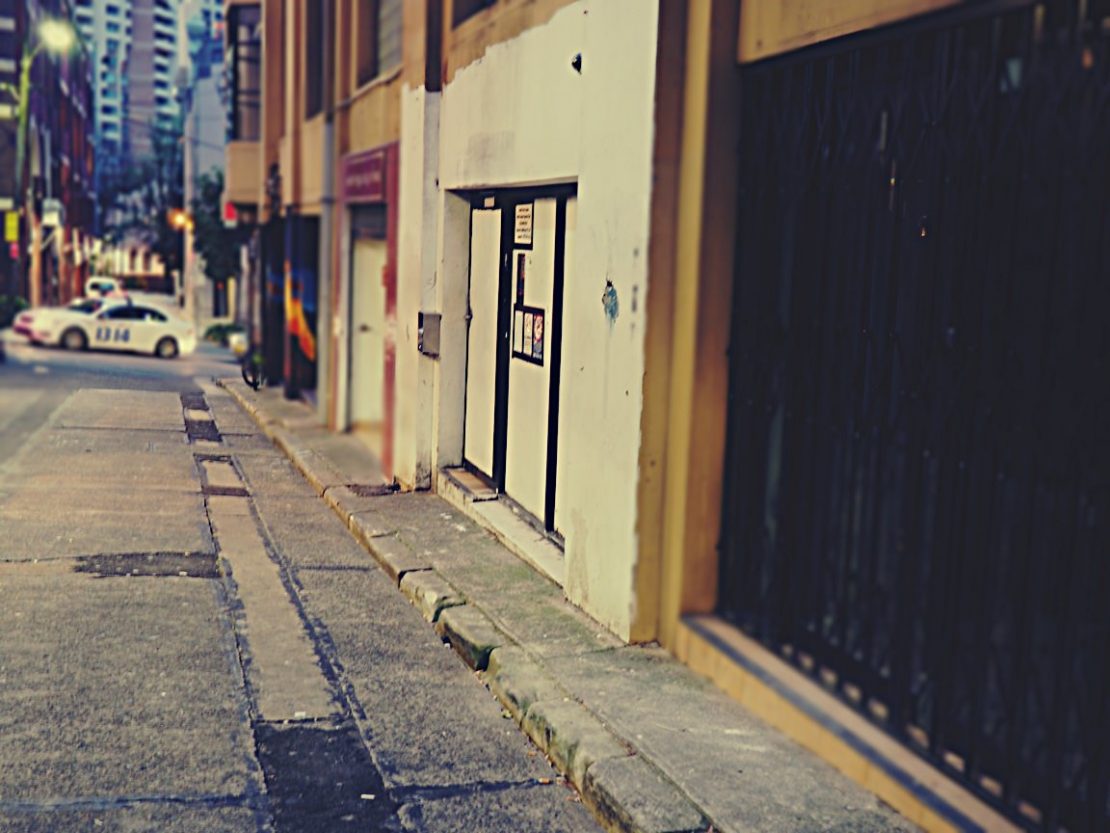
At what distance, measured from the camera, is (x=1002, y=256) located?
466 cm

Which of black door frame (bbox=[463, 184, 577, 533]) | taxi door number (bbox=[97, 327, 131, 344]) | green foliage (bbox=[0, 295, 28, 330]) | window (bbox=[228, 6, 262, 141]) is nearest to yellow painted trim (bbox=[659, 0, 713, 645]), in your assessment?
black door frame (bbox=[463, 184, 577, 533])

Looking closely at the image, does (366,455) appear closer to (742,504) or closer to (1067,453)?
(742,504)

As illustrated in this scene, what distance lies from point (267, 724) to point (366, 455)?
8980mm

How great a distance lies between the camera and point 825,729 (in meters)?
5.41

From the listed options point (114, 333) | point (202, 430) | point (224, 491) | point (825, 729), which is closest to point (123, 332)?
point (114, 333)

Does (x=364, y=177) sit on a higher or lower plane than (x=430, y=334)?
higher

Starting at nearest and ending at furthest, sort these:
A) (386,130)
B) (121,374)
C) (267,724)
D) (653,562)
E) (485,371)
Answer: (267,724) < (653,562) < (485,371) < (386,130) < (121,374)

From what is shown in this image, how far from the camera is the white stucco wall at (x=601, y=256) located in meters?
6.89

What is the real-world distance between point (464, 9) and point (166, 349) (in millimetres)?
25333

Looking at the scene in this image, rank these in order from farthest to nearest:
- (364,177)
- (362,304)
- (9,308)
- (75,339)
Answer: (9,308) < (75,339) < (362,304) < (364,177)

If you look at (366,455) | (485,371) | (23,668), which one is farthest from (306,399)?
(23,668)

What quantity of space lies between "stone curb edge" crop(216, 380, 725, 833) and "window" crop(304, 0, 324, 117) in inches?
452

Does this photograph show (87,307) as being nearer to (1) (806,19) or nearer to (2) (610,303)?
(2) (610,303)

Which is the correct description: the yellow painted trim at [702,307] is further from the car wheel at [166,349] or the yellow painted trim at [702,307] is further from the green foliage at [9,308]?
the green foliage at [9,308]
